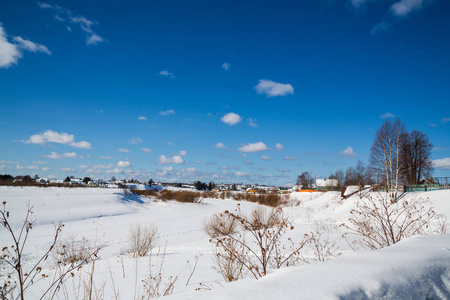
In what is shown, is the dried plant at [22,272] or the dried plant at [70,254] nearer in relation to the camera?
the dried plant at [22,272]

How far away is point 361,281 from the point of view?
165 cm

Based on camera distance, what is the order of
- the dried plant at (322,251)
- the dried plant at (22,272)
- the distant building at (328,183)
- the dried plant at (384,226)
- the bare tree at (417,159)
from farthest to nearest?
the distant building at (328,183) → the bare tree at (417,159) → the dried plant at (384,226) → the dried plant at (322,251) → the dried plant at (22,272)

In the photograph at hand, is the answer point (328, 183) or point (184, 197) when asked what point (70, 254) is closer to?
point (184, 197)

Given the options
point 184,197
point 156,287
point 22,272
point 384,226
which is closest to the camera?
point 22,272

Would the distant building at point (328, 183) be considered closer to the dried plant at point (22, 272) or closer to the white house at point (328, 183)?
the white house at point (328, 183)

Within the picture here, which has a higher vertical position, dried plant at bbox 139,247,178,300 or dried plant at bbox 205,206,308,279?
dried plant at bbox 205,206,308,279

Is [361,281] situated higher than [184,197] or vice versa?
[361,281]

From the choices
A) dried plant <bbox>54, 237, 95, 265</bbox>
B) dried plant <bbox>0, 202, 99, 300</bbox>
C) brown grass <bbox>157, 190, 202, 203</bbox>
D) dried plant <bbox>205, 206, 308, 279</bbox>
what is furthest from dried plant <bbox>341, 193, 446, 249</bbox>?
brown grass <bbox>157, 190, 202, 203</bbox>

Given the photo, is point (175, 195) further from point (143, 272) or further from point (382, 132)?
point (143, 272)

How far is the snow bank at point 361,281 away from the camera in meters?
1.52

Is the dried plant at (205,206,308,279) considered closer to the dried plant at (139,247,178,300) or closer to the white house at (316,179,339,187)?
the dried plant at (139,247,178,300)

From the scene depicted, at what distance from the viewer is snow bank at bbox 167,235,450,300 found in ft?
4.99

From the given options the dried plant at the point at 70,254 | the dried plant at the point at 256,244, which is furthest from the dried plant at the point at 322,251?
the dried plant at the point at 70,254

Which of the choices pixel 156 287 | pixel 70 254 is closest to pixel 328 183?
pixel 70 254
